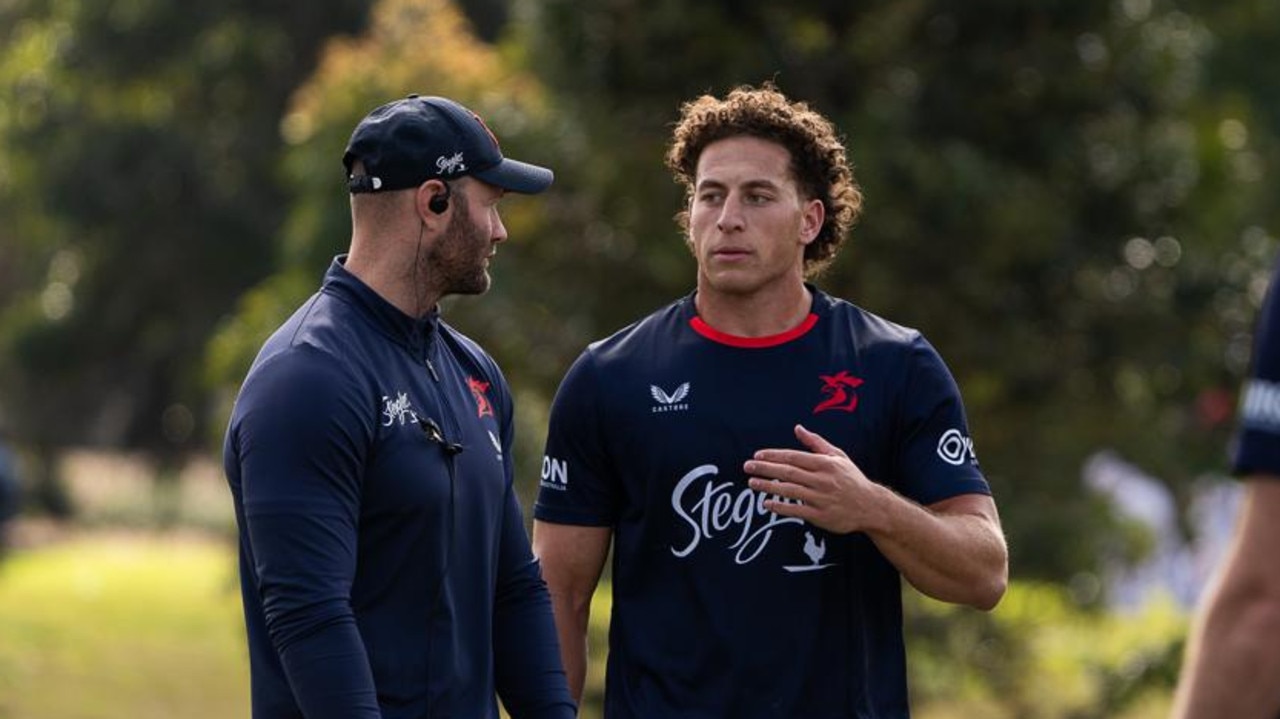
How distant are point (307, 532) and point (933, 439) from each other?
5.22 feet

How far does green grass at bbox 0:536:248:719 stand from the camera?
1962 cm

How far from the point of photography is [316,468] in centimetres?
445

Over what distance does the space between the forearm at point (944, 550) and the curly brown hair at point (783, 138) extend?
0.85m

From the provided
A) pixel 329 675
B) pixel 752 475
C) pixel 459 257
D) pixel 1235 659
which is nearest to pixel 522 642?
pixel 752 475

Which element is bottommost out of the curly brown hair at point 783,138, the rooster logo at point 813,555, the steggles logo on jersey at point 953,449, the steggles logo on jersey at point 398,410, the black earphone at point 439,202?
the rooster logo at point 813,555

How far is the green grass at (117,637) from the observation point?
19.6m

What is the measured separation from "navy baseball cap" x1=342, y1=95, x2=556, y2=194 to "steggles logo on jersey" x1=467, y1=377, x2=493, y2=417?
42 centimetres

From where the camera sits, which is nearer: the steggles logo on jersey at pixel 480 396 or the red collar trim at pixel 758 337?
the steggles logo on jersey at pixel 480 396

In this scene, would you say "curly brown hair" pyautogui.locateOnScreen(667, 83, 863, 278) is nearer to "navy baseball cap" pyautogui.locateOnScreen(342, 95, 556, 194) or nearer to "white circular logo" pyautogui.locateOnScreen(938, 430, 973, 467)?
"white circular logo" pyautogui.locateOnScreen(938, 430, 973, 467)

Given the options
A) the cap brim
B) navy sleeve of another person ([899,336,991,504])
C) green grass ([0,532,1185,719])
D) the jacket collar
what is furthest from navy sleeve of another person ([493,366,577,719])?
green grass ([0,532,1185,719])

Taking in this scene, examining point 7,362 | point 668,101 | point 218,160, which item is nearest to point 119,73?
point 218,160

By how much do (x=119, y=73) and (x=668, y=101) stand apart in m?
10.4

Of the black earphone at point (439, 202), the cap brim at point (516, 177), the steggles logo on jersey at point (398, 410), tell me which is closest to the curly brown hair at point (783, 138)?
the cap brim at point (516, 177)

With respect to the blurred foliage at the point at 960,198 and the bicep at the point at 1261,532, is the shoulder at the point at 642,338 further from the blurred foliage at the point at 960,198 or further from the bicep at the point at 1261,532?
the blurred foliage at the point at 960,198
